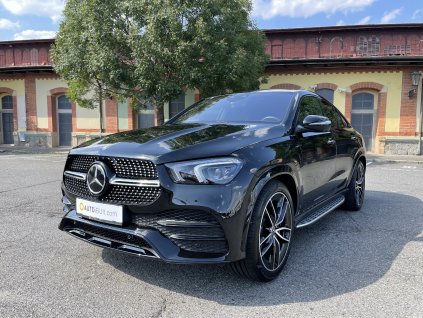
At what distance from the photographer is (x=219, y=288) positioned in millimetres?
2809

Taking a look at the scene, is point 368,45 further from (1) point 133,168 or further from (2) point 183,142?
(1) point 133,168

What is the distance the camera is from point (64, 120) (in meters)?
20.1

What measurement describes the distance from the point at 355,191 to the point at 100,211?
12.4ft

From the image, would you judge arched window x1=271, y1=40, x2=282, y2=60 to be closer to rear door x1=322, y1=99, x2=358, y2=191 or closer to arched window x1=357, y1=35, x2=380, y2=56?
arched window x1=357, y1=35, x2=380, y2=56

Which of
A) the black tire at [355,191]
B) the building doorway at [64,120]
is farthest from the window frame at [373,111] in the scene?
the building doorway at [64,120]

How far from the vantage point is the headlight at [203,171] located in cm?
248

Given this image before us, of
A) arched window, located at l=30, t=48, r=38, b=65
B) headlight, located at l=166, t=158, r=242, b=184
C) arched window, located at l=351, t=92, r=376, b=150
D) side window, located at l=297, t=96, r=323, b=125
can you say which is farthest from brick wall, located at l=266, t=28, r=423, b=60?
headlight, located at l=166, t=158, r=242, b=184

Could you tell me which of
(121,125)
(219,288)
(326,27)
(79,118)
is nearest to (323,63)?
(326,27)

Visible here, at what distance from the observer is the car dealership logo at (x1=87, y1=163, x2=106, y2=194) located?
271cm

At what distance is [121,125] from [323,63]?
409 inches

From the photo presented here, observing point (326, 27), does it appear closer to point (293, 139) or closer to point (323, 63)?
point (323, 63)

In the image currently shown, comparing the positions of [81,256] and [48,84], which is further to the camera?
[48,84]

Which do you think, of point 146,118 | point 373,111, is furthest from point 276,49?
point 146,118

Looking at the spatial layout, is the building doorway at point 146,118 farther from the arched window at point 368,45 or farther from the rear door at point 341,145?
the rear door at point 341,145
